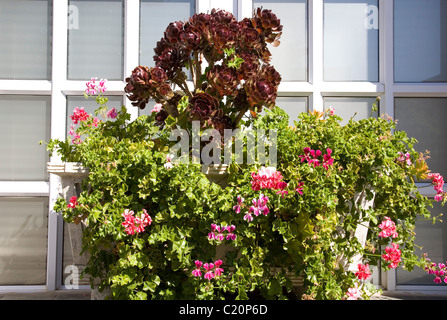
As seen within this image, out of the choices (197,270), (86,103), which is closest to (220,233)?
(197,270)

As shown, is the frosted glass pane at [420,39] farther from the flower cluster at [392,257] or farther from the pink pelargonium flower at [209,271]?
the pink pelargonium flower at [209,271]

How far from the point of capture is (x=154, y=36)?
2.40 meters

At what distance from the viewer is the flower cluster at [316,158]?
1494mm

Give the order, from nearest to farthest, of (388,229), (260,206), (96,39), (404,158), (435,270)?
(260,206), (388,229), (404,158), (435,270), (96,39)

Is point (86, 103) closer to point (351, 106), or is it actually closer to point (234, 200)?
point (234, 200)

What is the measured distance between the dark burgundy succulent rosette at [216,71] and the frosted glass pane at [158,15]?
0.67m

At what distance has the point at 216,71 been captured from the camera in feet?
5.23

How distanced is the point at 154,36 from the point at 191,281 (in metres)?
1.51

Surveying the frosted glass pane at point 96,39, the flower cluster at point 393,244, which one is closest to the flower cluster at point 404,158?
the flower cluster at point 393,244

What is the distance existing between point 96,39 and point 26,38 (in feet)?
1.27

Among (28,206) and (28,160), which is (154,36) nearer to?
(28,160)

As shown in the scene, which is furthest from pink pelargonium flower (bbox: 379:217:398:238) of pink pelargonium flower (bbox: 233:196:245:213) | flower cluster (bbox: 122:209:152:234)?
flower cluster (bbox: 122:209:152:234)
